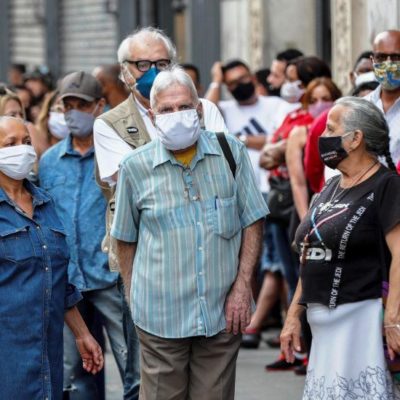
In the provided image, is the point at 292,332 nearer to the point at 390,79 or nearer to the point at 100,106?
the point at 390,79

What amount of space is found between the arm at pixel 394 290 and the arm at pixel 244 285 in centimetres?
59

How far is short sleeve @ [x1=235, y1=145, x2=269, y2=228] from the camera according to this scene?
6.05 metres

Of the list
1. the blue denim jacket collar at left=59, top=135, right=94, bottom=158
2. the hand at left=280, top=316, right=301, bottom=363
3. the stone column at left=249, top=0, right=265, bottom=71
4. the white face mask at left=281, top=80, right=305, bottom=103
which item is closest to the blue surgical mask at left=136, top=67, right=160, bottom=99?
the blue denim jacket collar at left=59, top=135, right=94, bottom=158

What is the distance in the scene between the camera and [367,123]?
6.05 meters

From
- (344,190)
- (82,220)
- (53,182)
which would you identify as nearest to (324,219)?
(344,190)

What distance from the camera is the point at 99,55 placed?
67.8ft

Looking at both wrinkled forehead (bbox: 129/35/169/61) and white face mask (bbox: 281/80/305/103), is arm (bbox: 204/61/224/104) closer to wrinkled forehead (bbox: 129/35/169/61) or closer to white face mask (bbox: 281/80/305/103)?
white face mask (bbox: 281/80/305/103)

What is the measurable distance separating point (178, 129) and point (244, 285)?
71 centimetres

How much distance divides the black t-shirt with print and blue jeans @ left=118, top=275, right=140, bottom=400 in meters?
1.13

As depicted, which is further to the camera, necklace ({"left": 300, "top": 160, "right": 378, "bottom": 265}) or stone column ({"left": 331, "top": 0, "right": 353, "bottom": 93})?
stone column ({"left": 331, "top": 0, "right": 353, "bottom": 93})

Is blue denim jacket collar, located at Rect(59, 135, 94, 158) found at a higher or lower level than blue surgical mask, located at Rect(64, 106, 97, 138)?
lower

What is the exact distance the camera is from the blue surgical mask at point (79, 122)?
7.55 metres

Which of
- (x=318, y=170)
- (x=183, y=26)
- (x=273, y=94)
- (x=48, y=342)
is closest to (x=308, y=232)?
(x=48, y=342)

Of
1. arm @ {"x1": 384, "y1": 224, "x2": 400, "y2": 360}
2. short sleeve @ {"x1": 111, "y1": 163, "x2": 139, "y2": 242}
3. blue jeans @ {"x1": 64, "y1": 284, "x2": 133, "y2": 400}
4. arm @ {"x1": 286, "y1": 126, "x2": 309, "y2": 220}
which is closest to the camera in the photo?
arm @ {"x1": 384, "y1": 224, "x2": 400, "y2": 360}
